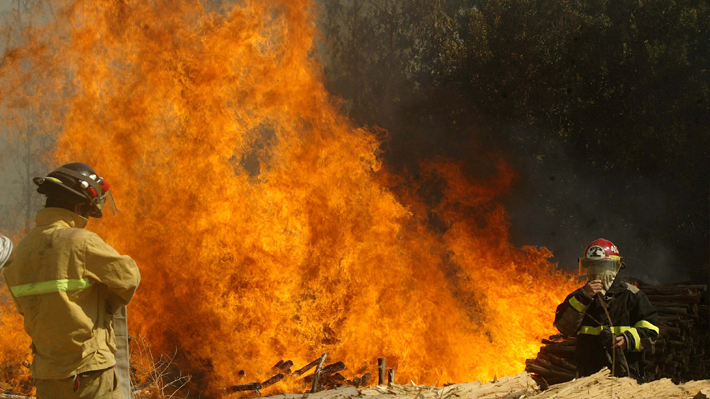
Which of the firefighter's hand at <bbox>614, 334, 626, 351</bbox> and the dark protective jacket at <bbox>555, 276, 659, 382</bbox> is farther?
the dark protective jacket at <bbox>555, 276, 659, 382</bbox>

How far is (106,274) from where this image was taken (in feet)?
12.2

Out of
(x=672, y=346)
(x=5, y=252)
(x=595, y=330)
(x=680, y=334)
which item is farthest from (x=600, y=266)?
(x=5, y=252)

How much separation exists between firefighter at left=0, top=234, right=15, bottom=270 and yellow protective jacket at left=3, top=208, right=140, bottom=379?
4 cm

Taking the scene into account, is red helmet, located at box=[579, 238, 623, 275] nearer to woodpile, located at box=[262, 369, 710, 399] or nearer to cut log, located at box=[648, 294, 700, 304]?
woodpile, located at box=[262, 369, 710, 399]

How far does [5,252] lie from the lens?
3758 mm

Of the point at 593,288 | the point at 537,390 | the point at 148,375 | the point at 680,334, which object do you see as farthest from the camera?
the point at 148,375

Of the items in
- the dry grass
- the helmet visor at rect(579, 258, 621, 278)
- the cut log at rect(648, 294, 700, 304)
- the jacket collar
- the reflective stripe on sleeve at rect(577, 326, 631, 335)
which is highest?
the cut log at rect(648, 294, 700, 304)

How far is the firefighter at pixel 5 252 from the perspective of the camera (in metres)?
3.73

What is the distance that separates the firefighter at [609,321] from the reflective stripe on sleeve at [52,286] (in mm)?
4291

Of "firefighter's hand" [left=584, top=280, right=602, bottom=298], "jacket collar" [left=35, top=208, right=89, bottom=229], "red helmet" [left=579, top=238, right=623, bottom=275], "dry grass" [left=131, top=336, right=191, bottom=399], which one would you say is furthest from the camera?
"dry grass" [left=131, top=336, right=191, bottom=399]

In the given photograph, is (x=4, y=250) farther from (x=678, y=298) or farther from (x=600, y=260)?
(x=678, y=298)

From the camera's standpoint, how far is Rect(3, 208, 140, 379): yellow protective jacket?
3.69 metres

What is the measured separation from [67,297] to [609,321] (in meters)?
4.66

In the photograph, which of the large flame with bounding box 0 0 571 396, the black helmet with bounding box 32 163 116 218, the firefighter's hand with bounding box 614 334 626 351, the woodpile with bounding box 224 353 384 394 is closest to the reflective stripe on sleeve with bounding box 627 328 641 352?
the firefighter's hand with bounding box 614 334 626 351
